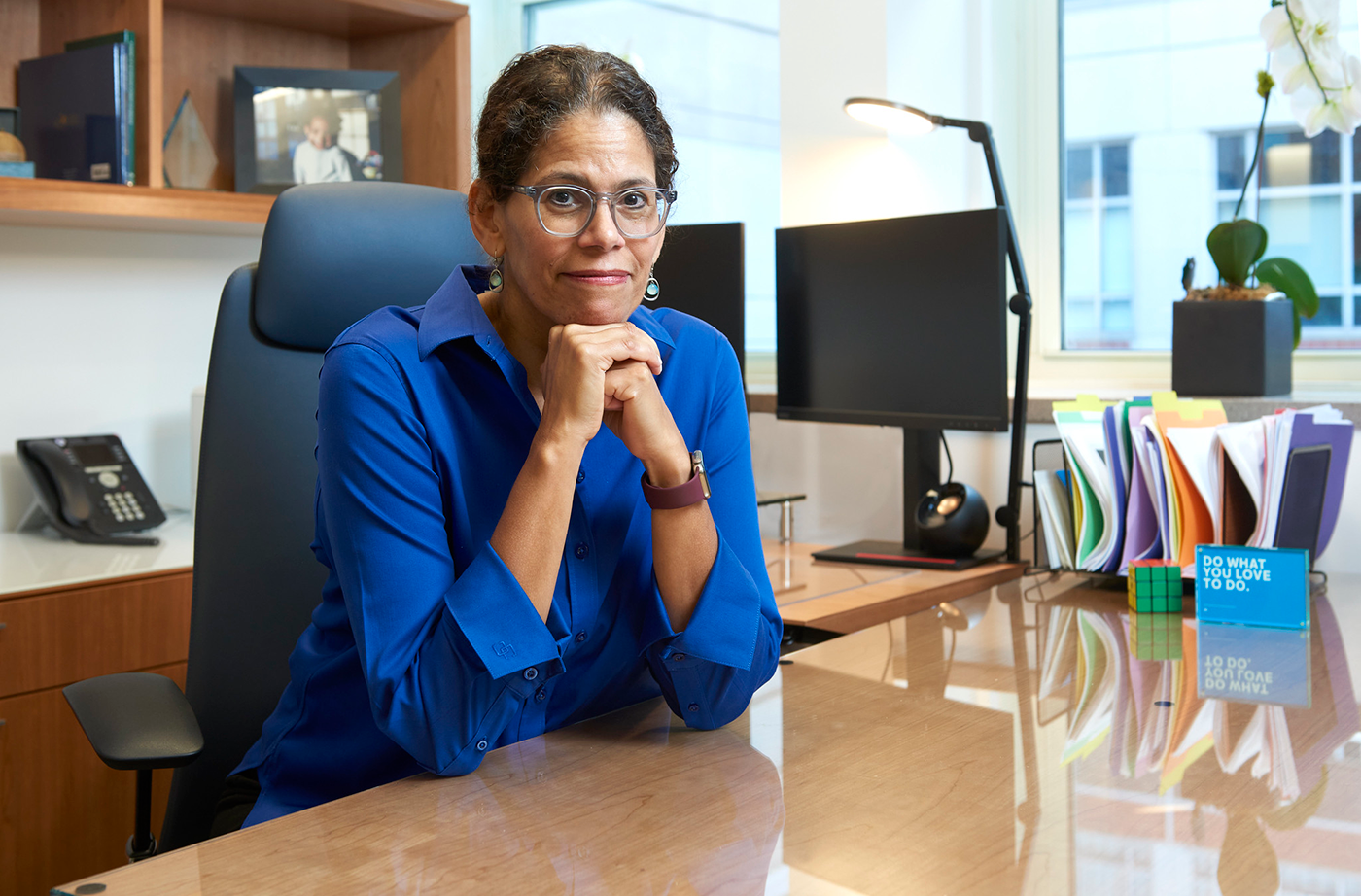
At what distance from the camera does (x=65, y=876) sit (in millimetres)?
1877

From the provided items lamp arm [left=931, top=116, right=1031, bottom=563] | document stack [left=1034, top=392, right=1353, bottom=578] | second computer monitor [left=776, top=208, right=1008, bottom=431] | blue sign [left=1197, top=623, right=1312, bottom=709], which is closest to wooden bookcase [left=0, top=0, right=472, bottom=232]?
second computer monitor [left=776, top=208, right=1008, bottom=431]

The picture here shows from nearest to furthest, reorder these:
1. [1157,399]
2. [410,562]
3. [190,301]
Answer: [410,562] < [1157,399] < [190,301]

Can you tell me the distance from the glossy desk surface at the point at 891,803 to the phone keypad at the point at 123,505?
59.8 inches

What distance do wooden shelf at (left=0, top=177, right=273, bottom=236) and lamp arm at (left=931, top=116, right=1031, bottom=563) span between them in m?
1.18

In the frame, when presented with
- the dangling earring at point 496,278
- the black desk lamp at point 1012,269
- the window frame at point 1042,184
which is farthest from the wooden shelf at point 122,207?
the window frame at point 1042,184

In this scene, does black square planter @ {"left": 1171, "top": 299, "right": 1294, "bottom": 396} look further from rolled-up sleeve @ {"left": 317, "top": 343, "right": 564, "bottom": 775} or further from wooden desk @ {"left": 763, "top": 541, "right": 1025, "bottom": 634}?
rolled-up sleeve @ {"left": 317, "top": 343, "right": 564, "bottom": 775}

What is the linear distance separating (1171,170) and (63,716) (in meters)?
2.20

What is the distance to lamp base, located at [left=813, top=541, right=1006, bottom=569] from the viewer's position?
1842 mm

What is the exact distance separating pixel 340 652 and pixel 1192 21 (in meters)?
1.93

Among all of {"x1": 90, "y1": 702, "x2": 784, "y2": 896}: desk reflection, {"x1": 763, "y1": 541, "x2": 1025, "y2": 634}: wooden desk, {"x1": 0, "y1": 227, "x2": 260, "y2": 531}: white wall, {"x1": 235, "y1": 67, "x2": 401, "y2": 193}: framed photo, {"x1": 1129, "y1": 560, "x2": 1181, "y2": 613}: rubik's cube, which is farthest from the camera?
{"x1": 235, "y1": 67, "x2": 401, "y2": 193}: framed photo

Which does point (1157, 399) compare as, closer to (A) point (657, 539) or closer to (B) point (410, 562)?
(A) point (657, 539)

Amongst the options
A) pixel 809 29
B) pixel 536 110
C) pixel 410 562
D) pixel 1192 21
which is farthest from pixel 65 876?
pixel 1192 21

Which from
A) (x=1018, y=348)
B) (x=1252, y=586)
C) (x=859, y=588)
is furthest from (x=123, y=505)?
(x=1252, y=586)

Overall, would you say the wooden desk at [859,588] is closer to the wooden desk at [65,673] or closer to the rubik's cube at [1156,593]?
the rubik's cube at [1156,593]
